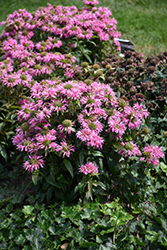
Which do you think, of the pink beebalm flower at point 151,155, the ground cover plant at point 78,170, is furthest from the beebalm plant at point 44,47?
the pink beebalm flower at point 151,155

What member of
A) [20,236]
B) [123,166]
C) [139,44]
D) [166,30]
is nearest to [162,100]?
[123,166]

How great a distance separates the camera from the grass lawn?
234 inches

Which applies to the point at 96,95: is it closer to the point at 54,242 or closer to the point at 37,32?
the point at 54,242

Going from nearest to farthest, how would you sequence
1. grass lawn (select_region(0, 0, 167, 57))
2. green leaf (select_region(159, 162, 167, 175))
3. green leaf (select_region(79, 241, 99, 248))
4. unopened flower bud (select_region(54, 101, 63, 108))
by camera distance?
green leaf (select_region(79, 241, 99, 248)) → unopened flower bud (select_region(54, 101, 63, 108)) → green leaf (select_region(159, 162, 167, 175)) → grass lawn (select_region(0, 0, 167, 57))

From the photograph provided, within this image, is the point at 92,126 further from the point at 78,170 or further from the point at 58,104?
the point at 78,170

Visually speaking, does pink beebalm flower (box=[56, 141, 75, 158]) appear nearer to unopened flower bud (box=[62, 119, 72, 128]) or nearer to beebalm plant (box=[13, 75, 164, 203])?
beebalm plant (box=[13, 75, 164, 203])

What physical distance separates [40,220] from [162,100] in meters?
1.94

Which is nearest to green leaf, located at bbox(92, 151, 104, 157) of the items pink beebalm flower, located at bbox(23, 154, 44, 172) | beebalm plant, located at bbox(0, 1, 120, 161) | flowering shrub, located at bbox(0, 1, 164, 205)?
flowering shrub, located at bbox(0, 1, 164, 205)

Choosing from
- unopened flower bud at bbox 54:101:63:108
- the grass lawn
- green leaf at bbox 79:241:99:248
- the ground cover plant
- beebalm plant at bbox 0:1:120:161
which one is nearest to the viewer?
green leaf at bbox 79:241:99:248

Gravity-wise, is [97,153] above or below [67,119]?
below

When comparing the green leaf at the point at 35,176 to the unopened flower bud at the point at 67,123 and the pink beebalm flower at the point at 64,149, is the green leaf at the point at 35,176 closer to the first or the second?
the pink beebalm flower at the point at 64,149

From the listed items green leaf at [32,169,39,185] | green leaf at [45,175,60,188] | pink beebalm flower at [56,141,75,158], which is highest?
pink beebalm flower at [56,141,75,158]

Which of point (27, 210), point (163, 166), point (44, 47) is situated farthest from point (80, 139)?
point (44, 47)

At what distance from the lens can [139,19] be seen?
25.2 ft
